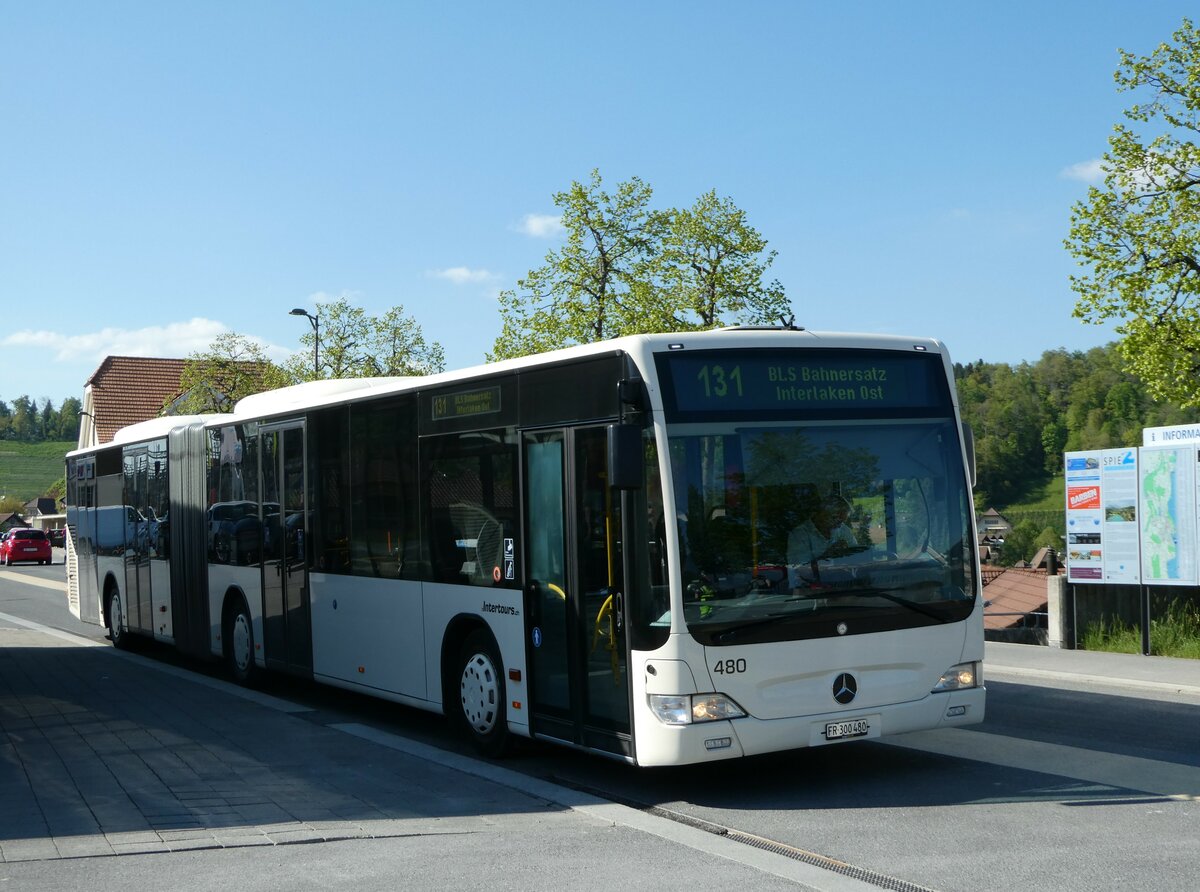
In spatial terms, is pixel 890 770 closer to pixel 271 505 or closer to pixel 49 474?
pixel 271 505

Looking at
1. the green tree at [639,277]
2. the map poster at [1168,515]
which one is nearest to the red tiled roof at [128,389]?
the green tree at [639,277]

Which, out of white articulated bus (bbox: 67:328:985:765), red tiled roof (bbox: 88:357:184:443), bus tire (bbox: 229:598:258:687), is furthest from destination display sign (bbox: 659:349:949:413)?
red tiled roof (bbox: 88:357:184:443)

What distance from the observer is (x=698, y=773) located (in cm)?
927

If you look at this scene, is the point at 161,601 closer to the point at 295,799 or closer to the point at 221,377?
the point at 295,799

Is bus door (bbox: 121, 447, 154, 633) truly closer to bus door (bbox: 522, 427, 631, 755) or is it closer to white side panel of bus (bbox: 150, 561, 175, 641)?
white side panel of bus (bbox: 150, 561, 175, 641)

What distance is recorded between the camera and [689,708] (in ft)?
26.0

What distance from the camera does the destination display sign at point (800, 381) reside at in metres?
8.30

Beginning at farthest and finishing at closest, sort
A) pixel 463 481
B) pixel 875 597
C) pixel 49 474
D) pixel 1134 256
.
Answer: pixel 49 474 < pixel 1134 256 < pixel 463 481 < pixel 875 597

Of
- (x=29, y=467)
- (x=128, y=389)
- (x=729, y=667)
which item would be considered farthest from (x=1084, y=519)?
(x=29, y=467)

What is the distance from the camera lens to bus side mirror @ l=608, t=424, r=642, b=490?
788 cm

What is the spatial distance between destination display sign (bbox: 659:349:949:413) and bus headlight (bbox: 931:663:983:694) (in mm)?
1678

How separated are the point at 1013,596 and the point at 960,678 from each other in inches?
499

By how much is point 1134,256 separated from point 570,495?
2069 centimetres

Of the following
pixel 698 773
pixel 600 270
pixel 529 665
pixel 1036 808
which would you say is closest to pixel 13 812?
pixel 529 665
